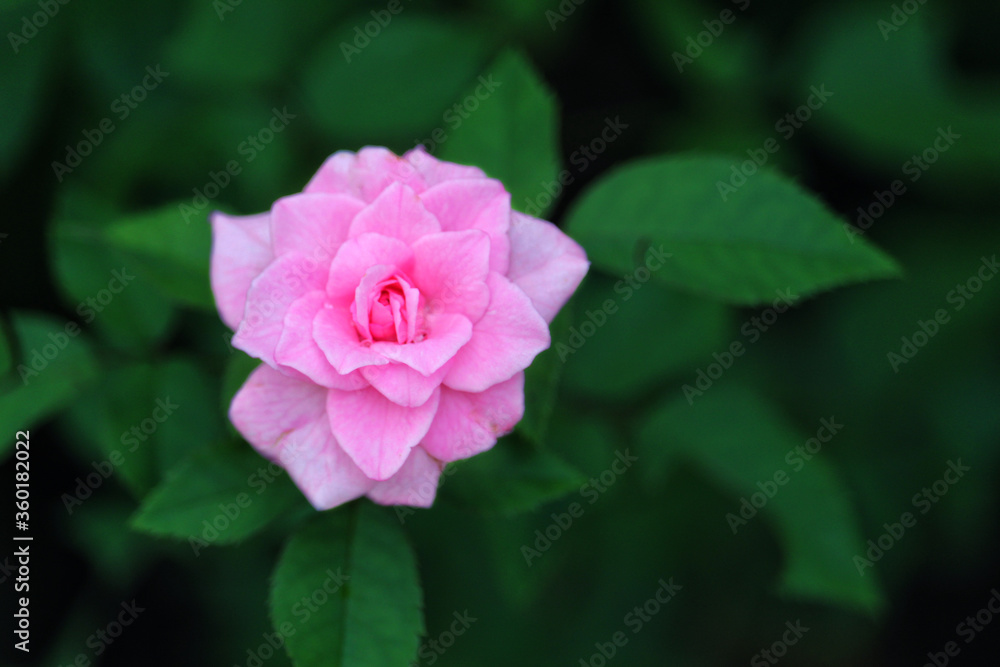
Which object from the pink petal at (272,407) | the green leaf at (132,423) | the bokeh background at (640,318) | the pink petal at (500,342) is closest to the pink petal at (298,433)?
the pink petal at (272,407)

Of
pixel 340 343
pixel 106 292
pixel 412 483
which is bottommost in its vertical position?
pixel 106 292

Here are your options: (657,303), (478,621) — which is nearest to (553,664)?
(478,621)

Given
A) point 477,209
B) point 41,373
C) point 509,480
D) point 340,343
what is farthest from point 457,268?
point 41,373

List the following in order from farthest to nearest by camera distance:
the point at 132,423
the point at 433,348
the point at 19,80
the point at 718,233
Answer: the point at 19,80 < the point at 132,423 < the point at 718,233 < the point at 433,348

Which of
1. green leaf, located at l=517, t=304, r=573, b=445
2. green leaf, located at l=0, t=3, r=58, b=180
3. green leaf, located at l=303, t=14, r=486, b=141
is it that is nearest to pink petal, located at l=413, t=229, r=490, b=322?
green leaf, located at l=517, t=304, r=573, b=445

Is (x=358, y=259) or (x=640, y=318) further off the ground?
(x=358, y=259)

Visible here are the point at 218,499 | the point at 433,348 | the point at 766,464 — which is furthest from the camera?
the point at 766,464

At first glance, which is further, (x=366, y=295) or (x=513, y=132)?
(x=513, y=132)

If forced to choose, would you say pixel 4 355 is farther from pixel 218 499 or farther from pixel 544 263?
pixel 544 263
